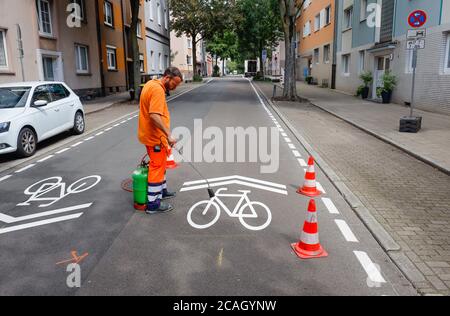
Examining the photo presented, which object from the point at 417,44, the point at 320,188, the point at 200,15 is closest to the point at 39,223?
the point at 320,188

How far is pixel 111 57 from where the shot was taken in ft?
97.2

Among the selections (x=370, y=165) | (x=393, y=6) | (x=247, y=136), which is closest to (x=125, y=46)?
(x=393, y=6)

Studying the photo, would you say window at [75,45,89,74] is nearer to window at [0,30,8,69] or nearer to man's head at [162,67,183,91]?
window at [0,30,8,69]

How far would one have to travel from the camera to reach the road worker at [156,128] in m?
5.06

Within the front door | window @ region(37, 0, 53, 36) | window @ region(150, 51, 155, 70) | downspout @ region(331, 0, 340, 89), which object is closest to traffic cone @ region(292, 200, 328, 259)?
window @ region(37, 0, 53, 36)

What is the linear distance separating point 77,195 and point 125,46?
92.0 feet

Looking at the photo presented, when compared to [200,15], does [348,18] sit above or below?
below

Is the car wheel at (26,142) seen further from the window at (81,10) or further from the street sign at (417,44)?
the window at (81,10)

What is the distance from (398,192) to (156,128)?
3.97 metres

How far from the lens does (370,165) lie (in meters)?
8.31

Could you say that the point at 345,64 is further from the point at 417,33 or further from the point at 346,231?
the point at 346,231
